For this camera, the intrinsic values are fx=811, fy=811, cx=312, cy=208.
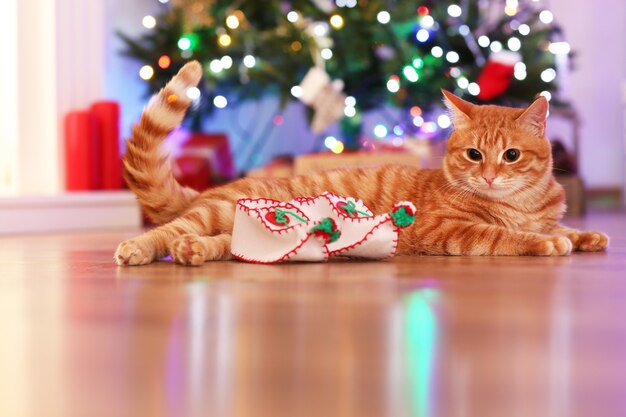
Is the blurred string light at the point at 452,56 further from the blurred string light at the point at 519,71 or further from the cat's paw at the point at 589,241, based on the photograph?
the cat's paw at the point at 589,241

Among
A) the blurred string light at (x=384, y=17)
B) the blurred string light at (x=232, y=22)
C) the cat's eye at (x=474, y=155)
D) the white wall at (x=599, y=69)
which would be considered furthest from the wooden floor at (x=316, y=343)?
the white wall at (x=599, y=69)

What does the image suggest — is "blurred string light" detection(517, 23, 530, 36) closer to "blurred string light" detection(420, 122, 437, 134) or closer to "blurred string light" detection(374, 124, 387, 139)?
→ "blurred string light" detection(420, 122, 437, 134)

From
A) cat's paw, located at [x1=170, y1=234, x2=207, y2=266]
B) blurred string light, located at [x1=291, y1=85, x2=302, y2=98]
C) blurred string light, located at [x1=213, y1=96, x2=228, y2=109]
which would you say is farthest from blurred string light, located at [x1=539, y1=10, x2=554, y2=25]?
cat's paw, located at [x1=170, y1=234, x2=207, y2=266]

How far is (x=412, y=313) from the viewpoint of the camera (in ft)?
4.12

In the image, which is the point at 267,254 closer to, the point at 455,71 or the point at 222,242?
the point at 222,242

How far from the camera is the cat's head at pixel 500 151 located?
220cm

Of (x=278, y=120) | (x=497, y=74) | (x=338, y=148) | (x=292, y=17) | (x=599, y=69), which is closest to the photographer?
(x=497, y=74)

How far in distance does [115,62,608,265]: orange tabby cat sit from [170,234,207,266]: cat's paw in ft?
0.12

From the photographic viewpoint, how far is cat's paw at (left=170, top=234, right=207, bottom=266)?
6.20ft

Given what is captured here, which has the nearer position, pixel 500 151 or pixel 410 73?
pixel 500 151

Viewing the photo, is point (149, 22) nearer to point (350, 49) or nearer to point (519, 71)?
point (350, 49)

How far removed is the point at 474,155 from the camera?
2258 mm

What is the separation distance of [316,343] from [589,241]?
56.7 inches

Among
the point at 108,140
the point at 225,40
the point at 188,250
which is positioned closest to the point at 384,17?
the point at 225,40
